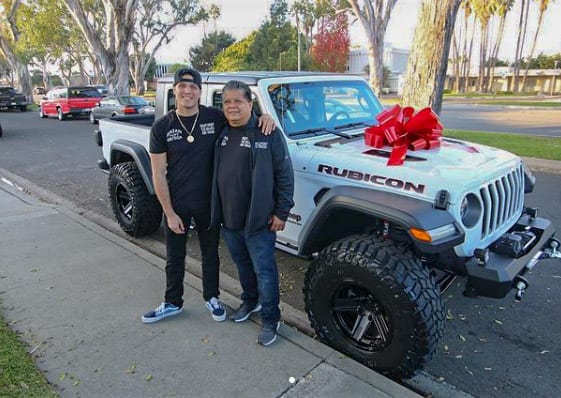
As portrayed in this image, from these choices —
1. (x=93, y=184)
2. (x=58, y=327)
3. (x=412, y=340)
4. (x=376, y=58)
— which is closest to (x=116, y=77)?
(x=376, y=58)

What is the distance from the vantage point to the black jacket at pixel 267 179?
2.62 meters

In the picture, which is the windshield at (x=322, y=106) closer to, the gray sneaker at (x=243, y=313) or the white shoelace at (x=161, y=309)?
the gray sneaker at (x=243, y=313)

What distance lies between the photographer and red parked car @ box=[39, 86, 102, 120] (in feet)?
70.9

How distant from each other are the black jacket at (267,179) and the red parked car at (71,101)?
71.6 ft

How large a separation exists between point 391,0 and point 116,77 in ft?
47.4

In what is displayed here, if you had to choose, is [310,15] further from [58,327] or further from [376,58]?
[58,327]

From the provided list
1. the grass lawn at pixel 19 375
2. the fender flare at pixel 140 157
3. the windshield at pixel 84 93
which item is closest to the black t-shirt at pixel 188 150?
the grass lawn at pixel 19 375

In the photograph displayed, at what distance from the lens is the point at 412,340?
246cm

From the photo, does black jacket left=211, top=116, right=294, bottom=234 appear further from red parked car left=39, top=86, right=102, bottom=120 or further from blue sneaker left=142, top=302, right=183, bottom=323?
red parked car left=39, top=86, right=102, bottom=120

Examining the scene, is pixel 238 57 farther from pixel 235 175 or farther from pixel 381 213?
pixel 381 213

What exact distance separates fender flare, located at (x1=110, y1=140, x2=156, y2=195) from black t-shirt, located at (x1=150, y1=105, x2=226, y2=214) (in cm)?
153

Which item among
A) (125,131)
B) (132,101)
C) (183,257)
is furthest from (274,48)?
(183,257)

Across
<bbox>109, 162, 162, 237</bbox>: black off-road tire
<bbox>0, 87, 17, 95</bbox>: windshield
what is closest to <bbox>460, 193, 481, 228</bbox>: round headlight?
<bbox>109, 162, 162, 237</bbox>: black off-road tire

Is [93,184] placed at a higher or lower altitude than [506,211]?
lower
